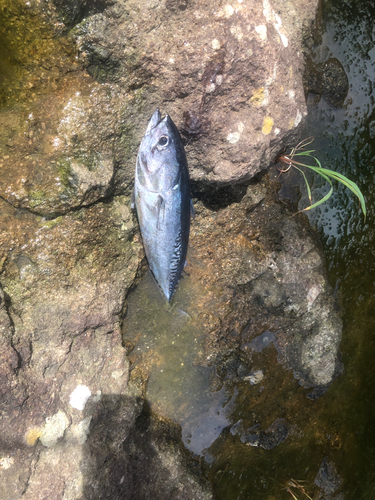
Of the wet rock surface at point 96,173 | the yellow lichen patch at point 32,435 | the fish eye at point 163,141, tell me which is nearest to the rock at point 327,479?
the wet rock surface at point 96,173

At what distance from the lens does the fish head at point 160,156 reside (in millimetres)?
1922

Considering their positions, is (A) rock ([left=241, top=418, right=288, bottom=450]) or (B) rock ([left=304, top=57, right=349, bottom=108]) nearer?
(B) rock ([left=304, top=57, right=349, bottom=108])

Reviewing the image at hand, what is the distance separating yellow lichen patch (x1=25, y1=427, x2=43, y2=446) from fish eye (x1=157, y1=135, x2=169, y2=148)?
6.28 feet

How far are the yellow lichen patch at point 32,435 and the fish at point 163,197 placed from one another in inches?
47.8

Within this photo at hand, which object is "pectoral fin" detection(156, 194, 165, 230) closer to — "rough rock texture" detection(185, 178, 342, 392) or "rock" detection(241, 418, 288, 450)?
"rough rock texture" detection(185, 178, 342, 392)

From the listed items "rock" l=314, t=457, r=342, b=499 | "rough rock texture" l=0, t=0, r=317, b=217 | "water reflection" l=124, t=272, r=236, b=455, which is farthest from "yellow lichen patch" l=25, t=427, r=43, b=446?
"rock" l=314, t=457, r=342, b=499

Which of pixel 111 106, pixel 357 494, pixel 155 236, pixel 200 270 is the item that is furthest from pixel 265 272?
pixel 357 494

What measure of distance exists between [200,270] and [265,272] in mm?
537

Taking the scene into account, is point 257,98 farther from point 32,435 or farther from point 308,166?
point 32,435

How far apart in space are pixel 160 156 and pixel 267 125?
2.44ft

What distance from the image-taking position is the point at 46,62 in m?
1.95

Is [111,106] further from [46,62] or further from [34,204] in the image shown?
→ [34,204]

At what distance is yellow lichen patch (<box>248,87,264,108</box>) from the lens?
2.01 m

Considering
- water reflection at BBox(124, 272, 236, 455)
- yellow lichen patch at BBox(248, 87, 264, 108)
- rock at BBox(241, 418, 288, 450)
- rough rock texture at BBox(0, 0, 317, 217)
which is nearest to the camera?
rough rock texture at BBox(0, 0, 317, 217)
